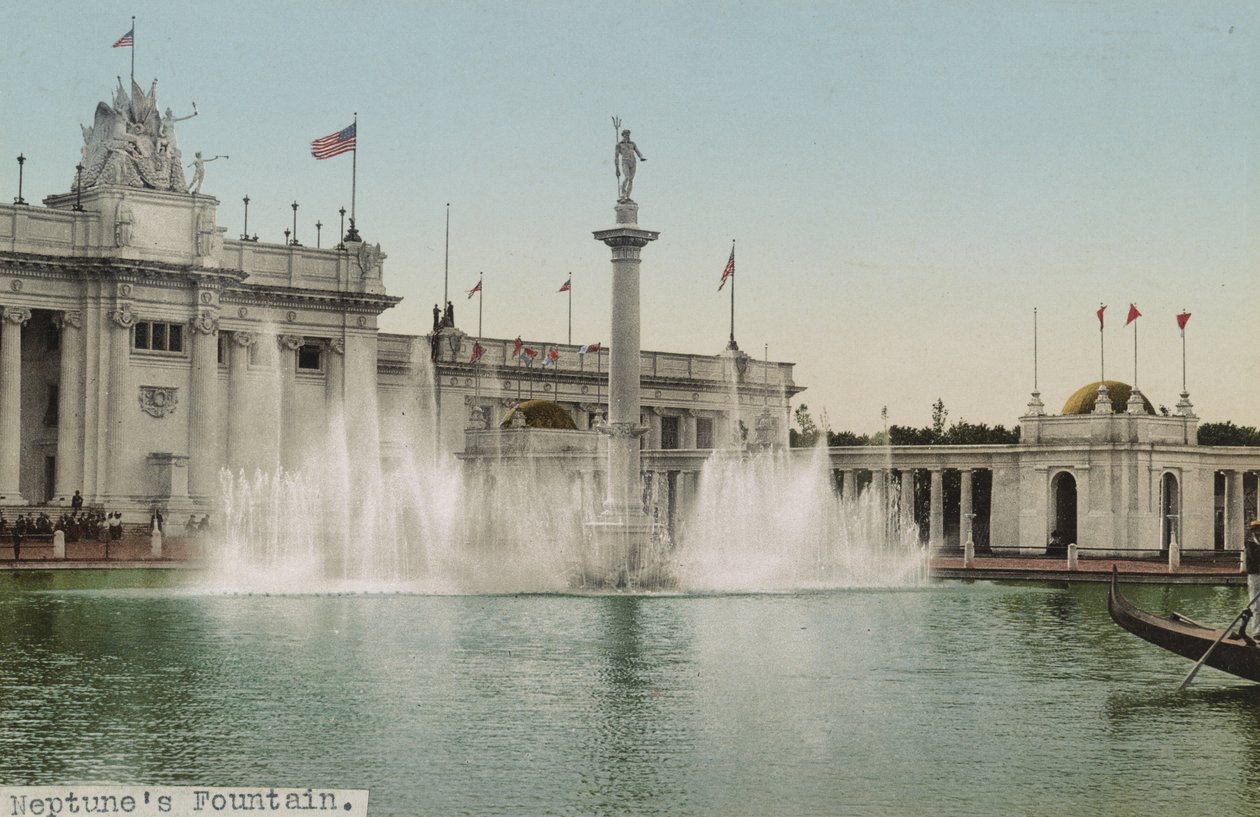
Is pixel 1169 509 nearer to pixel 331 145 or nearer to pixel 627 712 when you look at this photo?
pixel 331 145

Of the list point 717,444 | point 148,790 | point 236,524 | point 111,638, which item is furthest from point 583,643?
point 717,444

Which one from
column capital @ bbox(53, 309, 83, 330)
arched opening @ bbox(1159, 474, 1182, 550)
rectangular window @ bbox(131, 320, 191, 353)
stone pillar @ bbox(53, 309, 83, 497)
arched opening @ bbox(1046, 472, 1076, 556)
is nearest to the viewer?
arched opening @ bbox(1159, 474, 1182, 550)

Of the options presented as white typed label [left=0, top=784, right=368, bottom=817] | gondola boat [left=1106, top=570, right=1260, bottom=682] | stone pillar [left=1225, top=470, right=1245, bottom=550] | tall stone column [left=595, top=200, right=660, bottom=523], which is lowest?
white typed label [left=0, top=784, right=368, bottom=817]

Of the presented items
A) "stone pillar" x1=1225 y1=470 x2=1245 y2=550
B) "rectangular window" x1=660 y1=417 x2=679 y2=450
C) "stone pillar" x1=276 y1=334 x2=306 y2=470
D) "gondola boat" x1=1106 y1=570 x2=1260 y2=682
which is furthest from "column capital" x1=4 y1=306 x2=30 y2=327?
"gondola boat" x1=1106 y1=570 x2=1260 y2=682

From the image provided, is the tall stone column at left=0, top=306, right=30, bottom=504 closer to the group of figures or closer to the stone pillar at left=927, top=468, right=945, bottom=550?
the group of figures

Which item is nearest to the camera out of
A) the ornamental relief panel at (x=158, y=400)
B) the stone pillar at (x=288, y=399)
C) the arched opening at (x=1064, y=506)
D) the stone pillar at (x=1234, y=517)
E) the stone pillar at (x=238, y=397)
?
the stone pillar at (x=1234, y=517)

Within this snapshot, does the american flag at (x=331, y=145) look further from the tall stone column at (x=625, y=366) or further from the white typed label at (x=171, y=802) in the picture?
the white typed label at (x=171, y=802)

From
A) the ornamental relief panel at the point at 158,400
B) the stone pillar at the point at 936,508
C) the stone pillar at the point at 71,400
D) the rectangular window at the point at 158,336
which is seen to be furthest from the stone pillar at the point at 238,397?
the stone pillar at the point at 936,508
